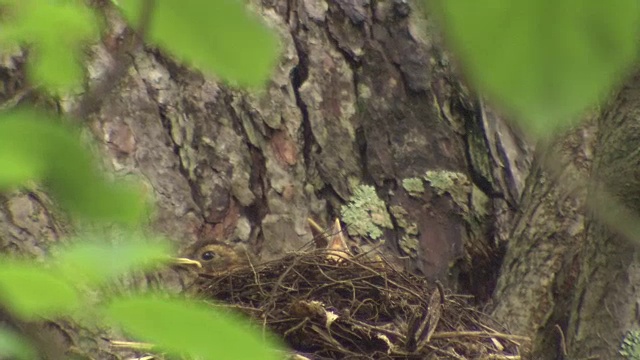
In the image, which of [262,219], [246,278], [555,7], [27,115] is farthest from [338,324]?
[555,7]

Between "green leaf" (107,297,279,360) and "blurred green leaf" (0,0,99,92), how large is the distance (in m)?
0.44

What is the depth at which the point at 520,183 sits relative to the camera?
2430 mm

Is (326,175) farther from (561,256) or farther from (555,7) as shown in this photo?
(555,7)

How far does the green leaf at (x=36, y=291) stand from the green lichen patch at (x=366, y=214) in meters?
1.63

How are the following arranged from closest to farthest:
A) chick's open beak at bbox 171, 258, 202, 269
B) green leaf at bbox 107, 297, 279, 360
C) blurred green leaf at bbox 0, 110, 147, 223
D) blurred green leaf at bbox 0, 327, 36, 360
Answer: green leaf at bbox 107, 297, 279, 360
blurred green leaf at bbox 0, 110, 147, 223
blurred green leaf at bbox 0, 327, 36, 360
chick's open beak at bbox 171, 258, 202, 269

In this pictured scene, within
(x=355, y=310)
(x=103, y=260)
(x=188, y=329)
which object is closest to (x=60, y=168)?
(x=103, y=260)

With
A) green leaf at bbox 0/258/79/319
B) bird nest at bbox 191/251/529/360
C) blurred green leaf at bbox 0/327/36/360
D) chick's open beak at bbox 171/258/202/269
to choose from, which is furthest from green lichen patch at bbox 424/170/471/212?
green leaf at bbox 0/258/79/319

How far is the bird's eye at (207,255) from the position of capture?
6.51ft

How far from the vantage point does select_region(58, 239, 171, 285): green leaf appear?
0.55 m

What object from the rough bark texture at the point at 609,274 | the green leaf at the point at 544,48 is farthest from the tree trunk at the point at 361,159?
the green leaf at the point at 544,48

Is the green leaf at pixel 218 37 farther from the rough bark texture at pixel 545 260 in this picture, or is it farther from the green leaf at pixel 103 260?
the rough bark texture at pixel 545 260

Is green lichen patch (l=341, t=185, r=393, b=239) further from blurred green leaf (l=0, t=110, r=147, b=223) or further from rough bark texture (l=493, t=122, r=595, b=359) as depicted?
blurred green leaf (l=0, t=110, r=147, b=223)

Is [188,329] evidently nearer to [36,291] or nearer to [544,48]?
[36,291]

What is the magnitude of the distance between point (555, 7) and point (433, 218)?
6.61 ft
